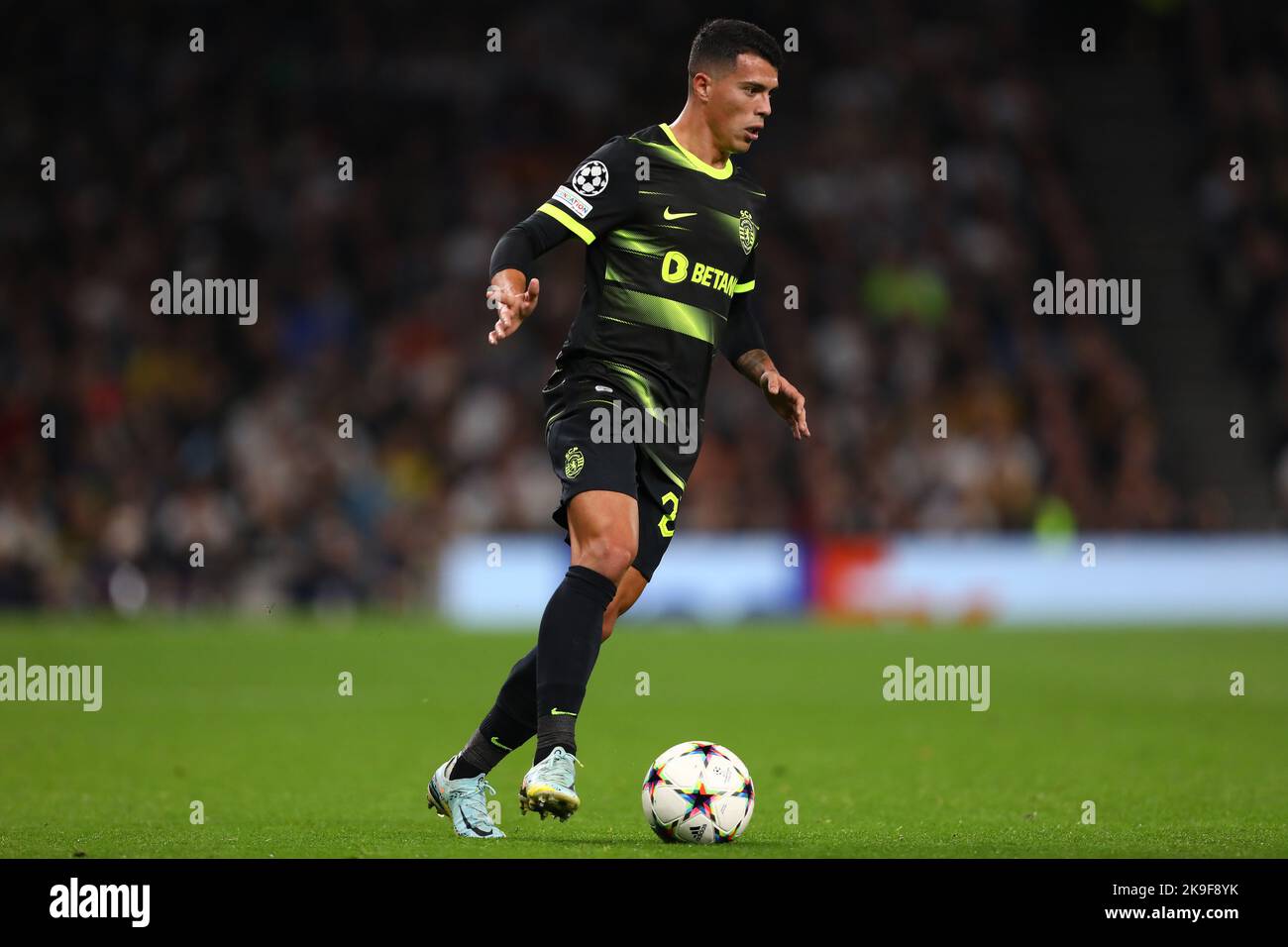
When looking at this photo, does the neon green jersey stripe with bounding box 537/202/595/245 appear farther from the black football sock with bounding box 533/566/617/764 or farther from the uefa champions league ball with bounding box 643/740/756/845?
the uefa champions league ball with bounding box 643/740/756/845

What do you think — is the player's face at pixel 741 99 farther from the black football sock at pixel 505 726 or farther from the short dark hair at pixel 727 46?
the black football sock at pixel 505 726

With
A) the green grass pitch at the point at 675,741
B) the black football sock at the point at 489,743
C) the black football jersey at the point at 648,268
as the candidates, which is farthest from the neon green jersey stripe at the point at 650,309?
the green grass pitch at the point at 675,741

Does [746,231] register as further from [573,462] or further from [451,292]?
[451,292]

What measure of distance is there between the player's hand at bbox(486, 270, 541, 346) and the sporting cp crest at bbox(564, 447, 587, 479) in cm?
56

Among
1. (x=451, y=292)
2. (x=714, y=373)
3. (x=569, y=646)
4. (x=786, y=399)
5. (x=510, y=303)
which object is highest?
(x=451, y=292)

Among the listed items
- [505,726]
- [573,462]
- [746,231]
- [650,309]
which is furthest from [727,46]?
[505,726]

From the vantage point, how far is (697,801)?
635 cm

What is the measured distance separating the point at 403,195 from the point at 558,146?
226 centimetres

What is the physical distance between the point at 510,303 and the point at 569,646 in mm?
1174

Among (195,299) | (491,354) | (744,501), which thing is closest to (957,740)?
(744,501)

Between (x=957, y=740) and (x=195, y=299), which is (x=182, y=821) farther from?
(x=195, y=299)

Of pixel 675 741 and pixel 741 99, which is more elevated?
pixel 741 99

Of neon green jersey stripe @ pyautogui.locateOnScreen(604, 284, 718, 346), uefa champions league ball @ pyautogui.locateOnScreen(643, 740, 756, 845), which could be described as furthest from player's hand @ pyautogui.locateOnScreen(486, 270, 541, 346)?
uefa champions league ball @ pyautogui.locateOnScreen(643, 740, 756, 845)

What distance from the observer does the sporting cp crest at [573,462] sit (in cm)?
629
